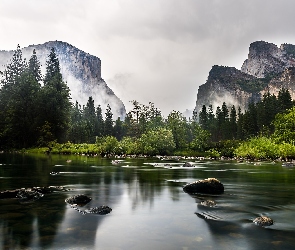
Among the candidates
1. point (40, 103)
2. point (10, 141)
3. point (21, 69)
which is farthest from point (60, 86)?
point (10, 141)

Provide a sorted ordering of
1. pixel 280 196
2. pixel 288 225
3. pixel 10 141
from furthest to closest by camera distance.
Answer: pixel 10 141 → pixel 280 196 → pixel 288 225

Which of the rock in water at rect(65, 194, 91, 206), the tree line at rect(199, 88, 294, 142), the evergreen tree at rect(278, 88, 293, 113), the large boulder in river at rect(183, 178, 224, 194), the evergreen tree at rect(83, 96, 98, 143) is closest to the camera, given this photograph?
the rock in water at rect(65, 194, 91, 206)

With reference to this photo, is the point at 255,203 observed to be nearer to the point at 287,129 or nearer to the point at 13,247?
the point at 13,247

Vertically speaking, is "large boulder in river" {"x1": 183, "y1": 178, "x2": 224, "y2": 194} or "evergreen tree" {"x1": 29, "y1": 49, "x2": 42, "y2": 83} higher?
"evergreen tree" {"x1": 29, "y1": 49, "x2": 42, "y2": 83}

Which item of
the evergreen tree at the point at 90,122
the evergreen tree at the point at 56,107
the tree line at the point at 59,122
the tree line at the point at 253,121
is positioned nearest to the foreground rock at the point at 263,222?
the tree line at the point at 59,122

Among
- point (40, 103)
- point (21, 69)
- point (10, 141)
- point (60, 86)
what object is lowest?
point (10, 141)

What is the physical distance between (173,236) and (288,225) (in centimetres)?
404

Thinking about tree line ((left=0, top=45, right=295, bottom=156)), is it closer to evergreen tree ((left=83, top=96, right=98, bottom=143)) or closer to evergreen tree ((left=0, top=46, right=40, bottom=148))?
evergreen tree ((left=0, top=46, right=40, bottom=148))

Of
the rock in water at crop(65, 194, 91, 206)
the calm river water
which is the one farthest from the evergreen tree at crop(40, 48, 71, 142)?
the rock in water at crop(65, 194, 91, 206)

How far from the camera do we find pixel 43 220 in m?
10.6

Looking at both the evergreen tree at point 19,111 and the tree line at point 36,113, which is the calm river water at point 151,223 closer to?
the tree line at point 36,113

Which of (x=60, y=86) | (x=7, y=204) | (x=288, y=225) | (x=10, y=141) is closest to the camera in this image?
(x=288, y=225)

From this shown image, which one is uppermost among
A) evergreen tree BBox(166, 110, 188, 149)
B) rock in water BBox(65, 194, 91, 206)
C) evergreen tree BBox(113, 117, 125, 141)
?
evergreen tree BBox(113, 117, 125, 141)

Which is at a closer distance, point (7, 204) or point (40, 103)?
point (7, 204)
